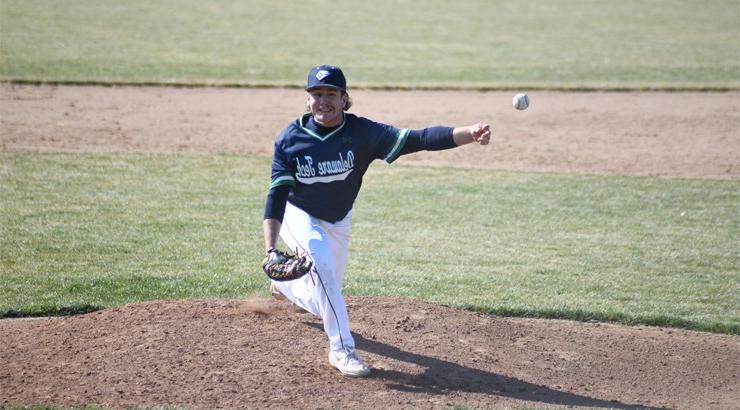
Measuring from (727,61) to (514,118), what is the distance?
7877 mm

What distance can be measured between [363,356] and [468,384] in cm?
76

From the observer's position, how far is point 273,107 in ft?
51.9

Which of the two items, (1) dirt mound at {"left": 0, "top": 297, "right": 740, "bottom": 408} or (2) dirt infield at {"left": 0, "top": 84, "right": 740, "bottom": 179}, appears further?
(2) dirt infield at {"left": 0, "top": 84, "right": 740, "bottom": 179}

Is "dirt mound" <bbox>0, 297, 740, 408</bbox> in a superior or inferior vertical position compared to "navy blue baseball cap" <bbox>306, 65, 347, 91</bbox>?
inferior

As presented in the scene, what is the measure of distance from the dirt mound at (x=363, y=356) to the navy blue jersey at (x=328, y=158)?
102 centimetres

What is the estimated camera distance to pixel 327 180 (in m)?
6.19

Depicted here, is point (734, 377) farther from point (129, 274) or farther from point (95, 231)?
point (95, 231)

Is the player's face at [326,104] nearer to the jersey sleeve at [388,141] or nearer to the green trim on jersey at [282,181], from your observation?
the jersey sleeve at [388,141]

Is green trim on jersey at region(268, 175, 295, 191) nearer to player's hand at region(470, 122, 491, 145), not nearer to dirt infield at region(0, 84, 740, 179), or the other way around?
player's hand at region(470, 122, 491, 145)

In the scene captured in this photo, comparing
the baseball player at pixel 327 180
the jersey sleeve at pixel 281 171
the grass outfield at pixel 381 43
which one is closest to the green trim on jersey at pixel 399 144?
the baseball player at pixel 327 180

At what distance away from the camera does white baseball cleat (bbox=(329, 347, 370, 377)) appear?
19.4 ft

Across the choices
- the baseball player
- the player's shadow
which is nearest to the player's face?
the baseball player

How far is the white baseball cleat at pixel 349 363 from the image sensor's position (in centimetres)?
593

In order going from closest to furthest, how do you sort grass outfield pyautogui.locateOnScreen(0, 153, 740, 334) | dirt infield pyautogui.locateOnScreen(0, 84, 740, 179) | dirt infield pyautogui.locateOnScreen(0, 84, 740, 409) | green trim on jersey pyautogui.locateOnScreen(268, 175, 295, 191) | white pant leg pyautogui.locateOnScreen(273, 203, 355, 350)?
1. dirt infield pyautogui.locateOnScreen(0, 84, 740, 409)
2. white pant leg pyautogui.locateOnScreen(273, 203, 355, 350)
3. green trim on jersey pyautogui.locateOnScreen(268, 175, 295, 191)
4. grass outfield pyautogui.locateOnScreen(0, 153, 740, 334)
5. dirt infield pyautogui.locateOnScreen(0, 84, 740, 179)
